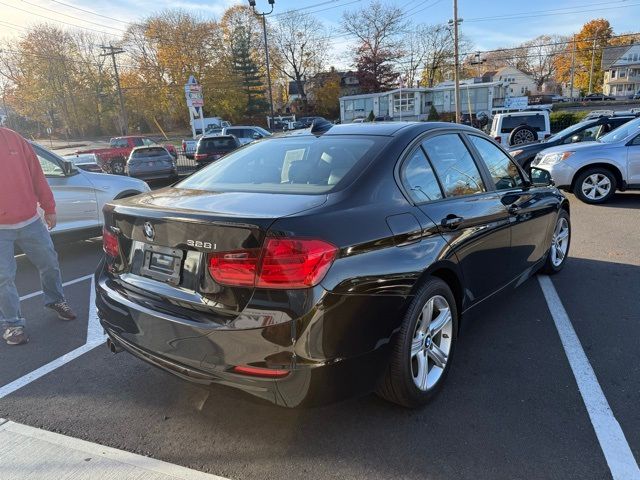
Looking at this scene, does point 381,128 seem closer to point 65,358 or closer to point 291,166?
point 291,166

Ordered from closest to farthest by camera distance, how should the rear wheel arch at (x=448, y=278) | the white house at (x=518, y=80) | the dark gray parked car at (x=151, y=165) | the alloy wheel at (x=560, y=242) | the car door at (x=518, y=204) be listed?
the rear wheel arch at (x=448, y=278) → the car door at (x=518, y=204) → the alloy wheel at (x=560, y=242) → the dark gray parked car at (x=151, y=165) → the white house at (x=518, y=80)

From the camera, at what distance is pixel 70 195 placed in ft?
20.9

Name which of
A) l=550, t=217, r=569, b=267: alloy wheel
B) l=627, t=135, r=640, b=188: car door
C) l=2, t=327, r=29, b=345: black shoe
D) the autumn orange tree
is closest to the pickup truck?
l=627, t=135, r=640, b=188: car door

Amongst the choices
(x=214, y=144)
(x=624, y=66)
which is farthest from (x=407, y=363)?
(x=624, y=66)

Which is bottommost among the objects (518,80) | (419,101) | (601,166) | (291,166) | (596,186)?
(596,186)

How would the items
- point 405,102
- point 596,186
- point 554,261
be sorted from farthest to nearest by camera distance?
point 405,102
point 596,186
point 554,261

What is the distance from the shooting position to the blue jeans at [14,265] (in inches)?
143

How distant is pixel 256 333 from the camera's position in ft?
6.63

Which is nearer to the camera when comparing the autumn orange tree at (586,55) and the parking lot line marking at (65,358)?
the parking lot line marking at (65,358)

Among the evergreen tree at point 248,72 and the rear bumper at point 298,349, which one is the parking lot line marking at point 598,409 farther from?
the evergreen tree at point 248,72

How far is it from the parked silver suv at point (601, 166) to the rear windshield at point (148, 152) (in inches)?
495

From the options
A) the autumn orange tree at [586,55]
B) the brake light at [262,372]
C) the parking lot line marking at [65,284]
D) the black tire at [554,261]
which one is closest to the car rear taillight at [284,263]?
the brake light at [262,372]

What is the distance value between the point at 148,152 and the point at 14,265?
1339 cm

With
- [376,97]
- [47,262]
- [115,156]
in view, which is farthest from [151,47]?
[47,262]
